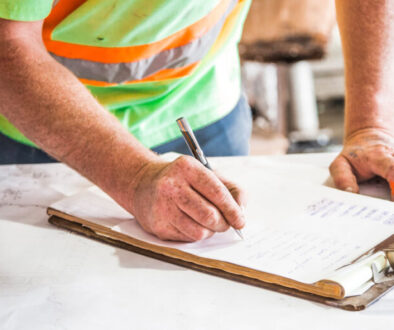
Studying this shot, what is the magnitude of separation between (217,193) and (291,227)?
11 centimetres

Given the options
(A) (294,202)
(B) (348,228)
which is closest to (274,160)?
(A) (294,202)

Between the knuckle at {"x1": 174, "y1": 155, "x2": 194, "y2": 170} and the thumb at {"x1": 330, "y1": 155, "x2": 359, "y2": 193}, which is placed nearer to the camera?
the knuckle at {"x1": 174, "y1": 155, "x2": 194, "y2": 170}

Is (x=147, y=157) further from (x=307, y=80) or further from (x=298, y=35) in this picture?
(x=307, y=80)

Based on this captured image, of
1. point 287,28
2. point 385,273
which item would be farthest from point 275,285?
point 287,28

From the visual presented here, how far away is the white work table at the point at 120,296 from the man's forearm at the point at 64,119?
10 centimetres

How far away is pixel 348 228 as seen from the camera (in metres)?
0.74

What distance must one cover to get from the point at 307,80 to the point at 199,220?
2.69 metres

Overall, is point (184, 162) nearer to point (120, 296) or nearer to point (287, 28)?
point (120, 296)

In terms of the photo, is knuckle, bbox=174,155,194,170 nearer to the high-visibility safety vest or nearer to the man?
the man

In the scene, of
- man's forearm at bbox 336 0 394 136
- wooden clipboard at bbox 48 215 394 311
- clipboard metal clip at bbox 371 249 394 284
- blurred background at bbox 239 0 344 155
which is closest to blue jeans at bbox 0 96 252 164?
man's forearm at bbox 336 0 394 136

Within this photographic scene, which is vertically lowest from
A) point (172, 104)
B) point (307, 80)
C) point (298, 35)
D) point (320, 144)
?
point (320, 144)

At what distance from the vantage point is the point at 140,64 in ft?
3.51

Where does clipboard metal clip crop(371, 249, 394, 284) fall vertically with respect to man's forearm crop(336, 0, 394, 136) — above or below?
below

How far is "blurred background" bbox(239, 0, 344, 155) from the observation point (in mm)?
2729
